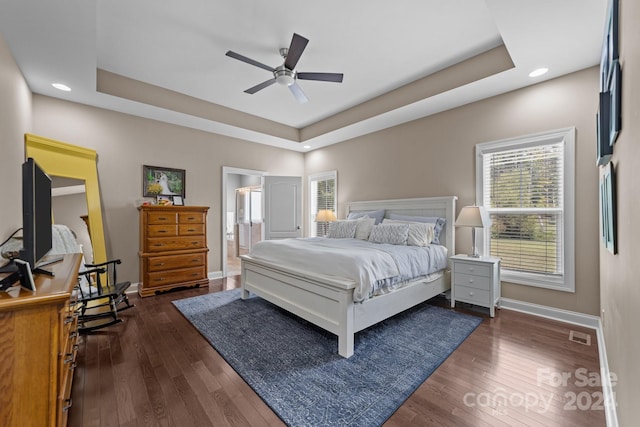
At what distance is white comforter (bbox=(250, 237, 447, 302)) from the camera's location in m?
2.33

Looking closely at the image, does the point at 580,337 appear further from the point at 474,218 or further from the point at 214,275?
the point at 214,275

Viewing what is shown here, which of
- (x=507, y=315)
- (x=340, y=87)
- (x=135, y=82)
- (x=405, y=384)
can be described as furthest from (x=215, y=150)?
(x=507, y=315)

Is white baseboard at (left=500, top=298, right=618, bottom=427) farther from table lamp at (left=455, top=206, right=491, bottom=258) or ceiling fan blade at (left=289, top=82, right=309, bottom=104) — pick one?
ceiling fan blade at (left=289, top=82, right=309, bottom=104)

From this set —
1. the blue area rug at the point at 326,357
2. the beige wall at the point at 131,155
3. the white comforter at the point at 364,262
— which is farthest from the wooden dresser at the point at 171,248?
the white comforter at the point at 364,262

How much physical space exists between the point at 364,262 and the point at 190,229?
3119 mm

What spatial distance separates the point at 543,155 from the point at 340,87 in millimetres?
2738

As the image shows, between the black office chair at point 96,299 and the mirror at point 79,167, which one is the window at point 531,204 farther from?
the mirror at point 79,167

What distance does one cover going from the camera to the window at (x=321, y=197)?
5719mm

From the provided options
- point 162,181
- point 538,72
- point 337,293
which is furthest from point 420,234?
point 162,181

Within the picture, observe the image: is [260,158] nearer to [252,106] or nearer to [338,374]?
[252,106]

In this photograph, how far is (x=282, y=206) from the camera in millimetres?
5777

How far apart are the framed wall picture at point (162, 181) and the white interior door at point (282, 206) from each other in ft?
5.35

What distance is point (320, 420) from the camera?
155 centimetres

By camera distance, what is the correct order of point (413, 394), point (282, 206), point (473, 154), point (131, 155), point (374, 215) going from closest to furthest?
1. point (413, 394)
2. point (473, 154)
3. point (131, 155)
4. point (374, 215)
5. point (282, 206)
